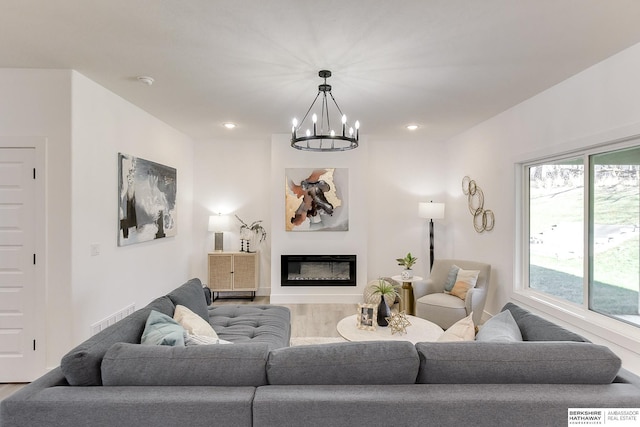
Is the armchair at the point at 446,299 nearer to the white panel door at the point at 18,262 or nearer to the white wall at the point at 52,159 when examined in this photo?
the white wall at the point at 52,159

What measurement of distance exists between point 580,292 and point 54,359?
4.64 metres

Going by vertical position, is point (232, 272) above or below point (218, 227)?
below

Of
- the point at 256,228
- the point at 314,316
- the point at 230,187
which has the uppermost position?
the point at 230,187

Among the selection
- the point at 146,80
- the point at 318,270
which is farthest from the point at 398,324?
the point at 146,80

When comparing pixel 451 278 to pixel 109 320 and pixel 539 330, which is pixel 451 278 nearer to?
pixel 539 330

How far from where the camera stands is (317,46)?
2.49 m

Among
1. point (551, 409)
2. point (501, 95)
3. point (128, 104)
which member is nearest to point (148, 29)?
point (128, 104)

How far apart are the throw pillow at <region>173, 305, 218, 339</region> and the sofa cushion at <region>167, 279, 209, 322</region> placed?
Result: 21cm

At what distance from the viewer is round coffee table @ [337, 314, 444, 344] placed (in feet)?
8.80

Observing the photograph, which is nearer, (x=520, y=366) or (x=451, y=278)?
(x=520, y=366)

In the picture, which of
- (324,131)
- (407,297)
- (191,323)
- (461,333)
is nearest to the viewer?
(461,333)

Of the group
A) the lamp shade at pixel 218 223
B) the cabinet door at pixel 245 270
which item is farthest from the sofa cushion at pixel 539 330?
the lamp shade at pixel 218 223

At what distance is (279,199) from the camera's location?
5.41 metres

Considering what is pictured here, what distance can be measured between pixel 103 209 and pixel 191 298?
143 cm
